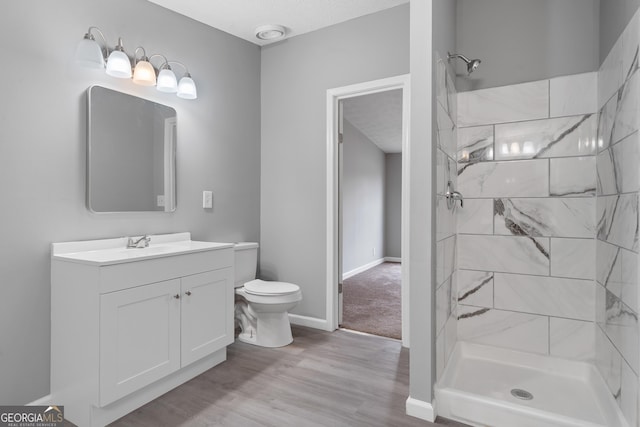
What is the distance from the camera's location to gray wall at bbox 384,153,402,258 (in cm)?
699

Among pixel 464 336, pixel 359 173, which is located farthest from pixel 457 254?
pixel 359 173

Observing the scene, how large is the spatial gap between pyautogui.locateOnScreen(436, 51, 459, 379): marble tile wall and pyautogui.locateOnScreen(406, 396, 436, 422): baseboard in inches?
7.7

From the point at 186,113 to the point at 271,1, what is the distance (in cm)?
100

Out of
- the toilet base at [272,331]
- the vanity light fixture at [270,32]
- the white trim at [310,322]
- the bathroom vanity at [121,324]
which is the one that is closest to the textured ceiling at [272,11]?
the vanity light fixture at [270,32]

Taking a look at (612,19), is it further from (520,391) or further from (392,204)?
(392,204)

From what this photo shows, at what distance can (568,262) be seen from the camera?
215cm

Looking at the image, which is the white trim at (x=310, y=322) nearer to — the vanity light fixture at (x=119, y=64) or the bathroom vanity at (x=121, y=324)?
the bathroom vanity at (x=121, y=324)

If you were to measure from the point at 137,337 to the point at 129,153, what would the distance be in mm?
1150

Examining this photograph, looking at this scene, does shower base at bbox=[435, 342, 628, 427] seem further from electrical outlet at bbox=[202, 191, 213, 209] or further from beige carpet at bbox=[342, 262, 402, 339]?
electrical outlet at bbox=[202, 191, 213, 209]

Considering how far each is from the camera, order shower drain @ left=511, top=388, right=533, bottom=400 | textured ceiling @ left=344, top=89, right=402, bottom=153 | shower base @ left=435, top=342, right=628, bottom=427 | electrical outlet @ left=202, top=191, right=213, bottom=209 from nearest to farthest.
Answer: shower base @ left=435, top=342, right=628, bottom=427 → shower drain @ left=511, top=388, right=533, bottom=400 → electrical outlet @ left=202, top=191, right=213, bottom=209 → textured ceiling @ left=344, top=89, right=402, bottom=153

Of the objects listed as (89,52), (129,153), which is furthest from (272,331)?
(89,52)

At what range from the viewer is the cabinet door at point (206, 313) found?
2.10m

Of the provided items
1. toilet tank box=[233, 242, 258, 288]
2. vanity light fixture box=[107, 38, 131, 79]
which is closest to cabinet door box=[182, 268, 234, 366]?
toilet tank box=[233, 242, 258, 288]

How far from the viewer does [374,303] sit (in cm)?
384
